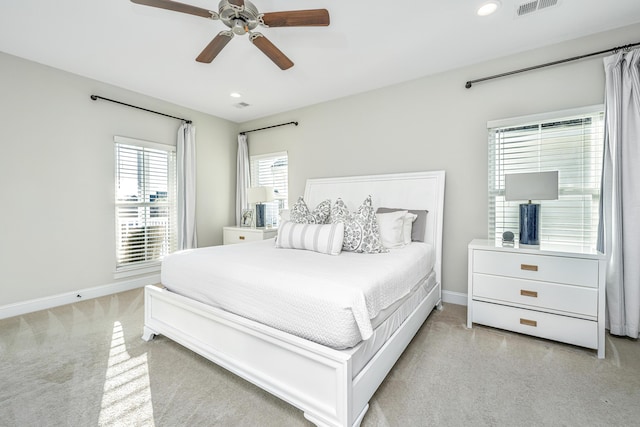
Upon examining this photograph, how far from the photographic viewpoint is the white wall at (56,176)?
2807mm

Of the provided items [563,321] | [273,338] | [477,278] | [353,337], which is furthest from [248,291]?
[563,321]

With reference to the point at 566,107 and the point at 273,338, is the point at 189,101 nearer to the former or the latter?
the point at 273,338

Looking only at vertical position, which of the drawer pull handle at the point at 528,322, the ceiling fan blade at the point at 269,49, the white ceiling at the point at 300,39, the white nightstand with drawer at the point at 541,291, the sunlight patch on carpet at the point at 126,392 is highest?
the white ceiling at the point at 300,39

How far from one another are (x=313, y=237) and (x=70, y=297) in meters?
2.93

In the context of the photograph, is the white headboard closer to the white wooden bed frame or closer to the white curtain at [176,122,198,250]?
the white wooden bed frame

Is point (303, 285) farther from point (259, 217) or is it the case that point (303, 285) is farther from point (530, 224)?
point (259, 217)

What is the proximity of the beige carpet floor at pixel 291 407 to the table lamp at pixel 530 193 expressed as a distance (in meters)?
0.87

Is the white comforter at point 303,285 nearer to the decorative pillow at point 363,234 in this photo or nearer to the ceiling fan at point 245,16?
the decorative pillow at point 363,234

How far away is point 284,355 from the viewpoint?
152 centimetres

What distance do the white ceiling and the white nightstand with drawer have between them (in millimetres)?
1886

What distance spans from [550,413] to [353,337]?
46.4 inches

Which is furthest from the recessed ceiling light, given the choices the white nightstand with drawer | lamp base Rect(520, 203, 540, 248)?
the white nightstand with drawer

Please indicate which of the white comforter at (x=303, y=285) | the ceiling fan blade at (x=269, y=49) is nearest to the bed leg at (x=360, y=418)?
the white comforter at (x=303, y=285)

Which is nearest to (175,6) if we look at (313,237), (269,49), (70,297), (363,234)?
(269,49)
